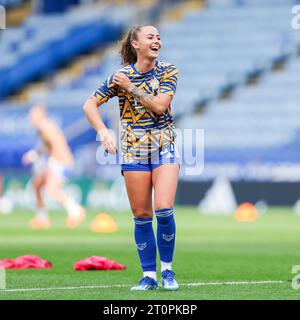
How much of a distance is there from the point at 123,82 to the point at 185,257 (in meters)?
5.17

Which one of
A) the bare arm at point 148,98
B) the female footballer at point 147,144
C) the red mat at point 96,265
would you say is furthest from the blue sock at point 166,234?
the red mat at point 96,265

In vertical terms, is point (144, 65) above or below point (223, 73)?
below

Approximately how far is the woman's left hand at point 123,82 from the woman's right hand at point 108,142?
429mm

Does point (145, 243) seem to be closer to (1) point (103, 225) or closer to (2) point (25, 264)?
(2) point (25, 264)

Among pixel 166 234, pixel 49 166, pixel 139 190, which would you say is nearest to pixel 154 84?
pixel 139 190

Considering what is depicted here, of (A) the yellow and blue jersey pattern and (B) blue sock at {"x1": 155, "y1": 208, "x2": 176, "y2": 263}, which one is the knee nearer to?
(B) blue sock at {"x1": 155, "y1": 208, "x2": 176, "y2": 263}

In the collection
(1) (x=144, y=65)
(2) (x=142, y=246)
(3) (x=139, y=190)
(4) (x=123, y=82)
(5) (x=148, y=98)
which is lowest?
(2) (x=142, y=246)

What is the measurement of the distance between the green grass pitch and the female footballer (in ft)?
1.45

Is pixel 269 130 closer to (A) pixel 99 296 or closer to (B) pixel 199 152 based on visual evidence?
(B) pixel 199 152

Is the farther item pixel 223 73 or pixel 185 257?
pixel 223 73

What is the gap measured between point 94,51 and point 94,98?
106 feet

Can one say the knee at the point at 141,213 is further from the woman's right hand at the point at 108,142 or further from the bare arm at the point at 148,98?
the bare arm at the point at 148,98

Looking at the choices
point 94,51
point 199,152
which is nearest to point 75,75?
point 94,51

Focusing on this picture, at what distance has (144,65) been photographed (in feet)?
30.6
